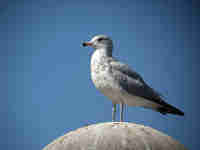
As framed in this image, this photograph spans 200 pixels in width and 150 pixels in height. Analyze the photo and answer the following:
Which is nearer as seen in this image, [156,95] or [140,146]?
[140,146]

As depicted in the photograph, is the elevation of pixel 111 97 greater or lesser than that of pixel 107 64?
lesser

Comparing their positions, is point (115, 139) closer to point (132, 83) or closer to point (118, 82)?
Result: point (118, 82)

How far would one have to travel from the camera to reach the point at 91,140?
794 cm

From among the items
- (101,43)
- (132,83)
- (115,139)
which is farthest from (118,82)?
(115,139)

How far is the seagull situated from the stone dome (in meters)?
1.42

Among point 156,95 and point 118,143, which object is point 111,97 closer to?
point 156,95

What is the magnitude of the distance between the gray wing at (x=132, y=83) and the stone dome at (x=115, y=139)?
162 cm

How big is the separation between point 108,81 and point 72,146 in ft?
7.94

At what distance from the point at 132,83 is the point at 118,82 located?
1.82 ft

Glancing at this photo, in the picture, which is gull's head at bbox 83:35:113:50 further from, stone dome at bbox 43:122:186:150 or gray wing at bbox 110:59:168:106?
stone dome at bbox 43:122:186:150

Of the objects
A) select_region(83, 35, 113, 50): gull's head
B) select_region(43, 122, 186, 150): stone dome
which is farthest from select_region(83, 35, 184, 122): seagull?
select_region(43, 122, 186, 150): stone dome

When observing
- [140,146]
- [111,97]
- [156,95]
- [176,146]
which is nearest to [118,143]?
[140,146]

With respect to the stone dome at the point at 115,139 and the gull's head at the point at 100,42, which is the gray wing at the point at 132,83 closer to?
the gull's head at the point at 100,42

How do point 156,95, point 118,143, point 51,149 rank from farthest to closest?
point 156,95, point 51,149, point 118,143
